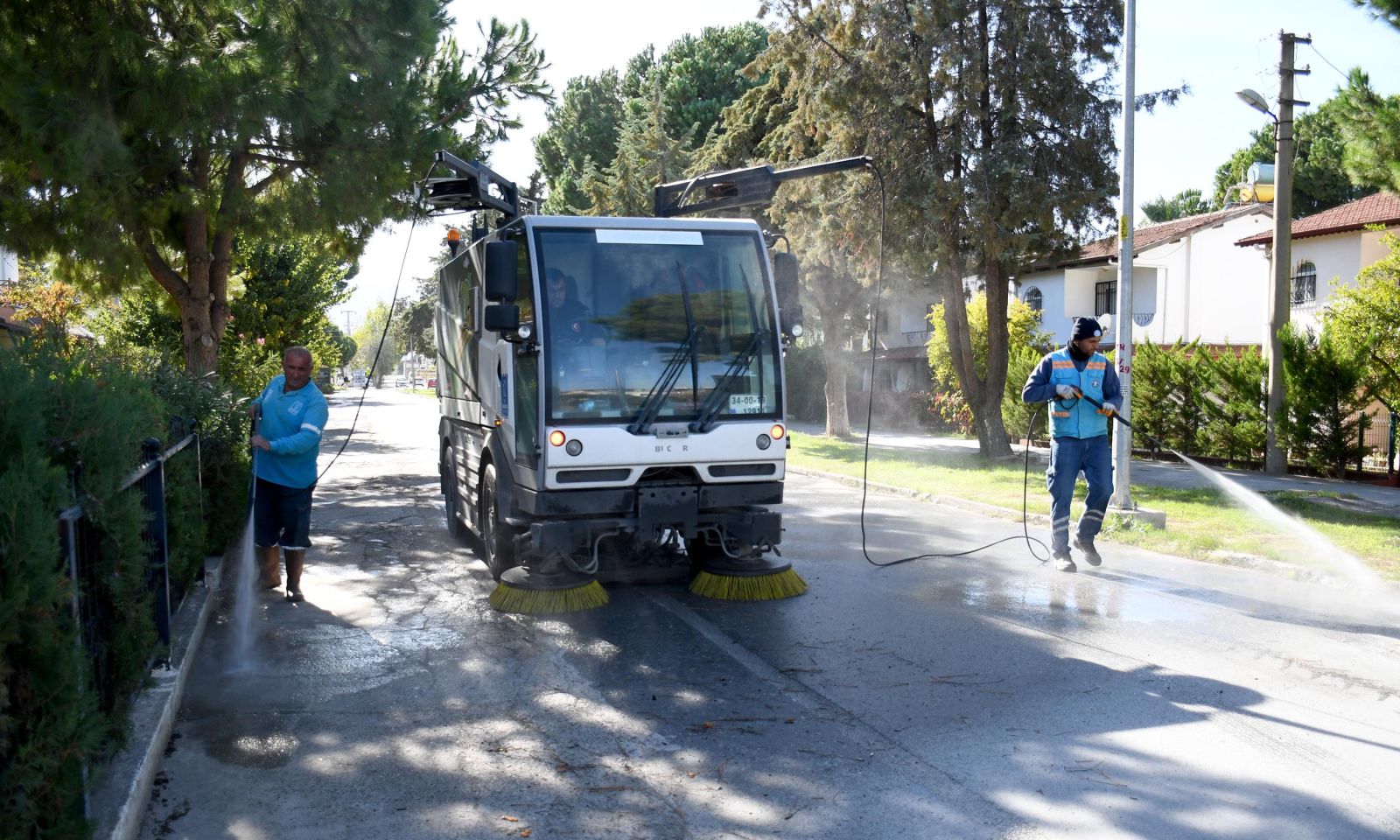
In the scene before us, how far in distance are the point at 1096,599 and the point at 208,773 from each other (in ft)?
19.5

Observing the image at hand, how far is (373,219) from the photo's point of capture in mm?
14367

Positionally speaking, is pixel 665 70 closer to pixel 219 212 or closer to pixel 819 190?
pixel 819 190

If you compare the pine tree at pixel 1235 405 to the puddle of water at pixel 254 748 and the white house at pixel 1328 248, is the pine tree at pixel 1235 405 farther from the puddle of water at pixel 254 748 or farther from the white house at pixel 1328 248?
the puddle of water at pixel 254 748

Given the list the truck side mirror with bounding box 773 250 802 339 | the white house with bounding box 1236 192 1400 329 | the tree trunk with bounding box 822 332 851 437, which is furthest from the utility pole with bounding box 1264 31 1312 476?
the truck side mirror with bounding box 773 250 802 339

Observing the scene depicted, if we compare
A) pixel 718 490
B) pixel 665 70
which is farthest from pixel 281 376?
pixel 665 70

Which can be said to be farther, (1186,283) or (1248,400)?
(1186,283)

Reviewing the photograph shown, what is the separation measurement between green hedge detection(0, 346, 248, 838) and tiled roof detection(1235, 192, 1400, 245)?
28.7 m

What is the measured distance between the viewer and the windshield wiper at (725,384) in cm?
763

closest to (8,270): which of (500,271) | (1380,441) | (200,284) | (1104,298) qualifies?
(200,284)

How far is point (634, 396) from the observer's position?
7539 millimetres

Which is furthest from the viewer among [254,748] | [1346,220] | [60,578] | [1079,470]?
[1346,220]

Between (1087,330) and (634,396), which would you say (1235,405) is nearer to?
(1087,330)

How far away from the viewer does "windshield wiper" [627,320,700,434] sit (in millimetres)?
7484

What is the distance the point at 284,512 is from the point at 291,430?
605 millimetres
